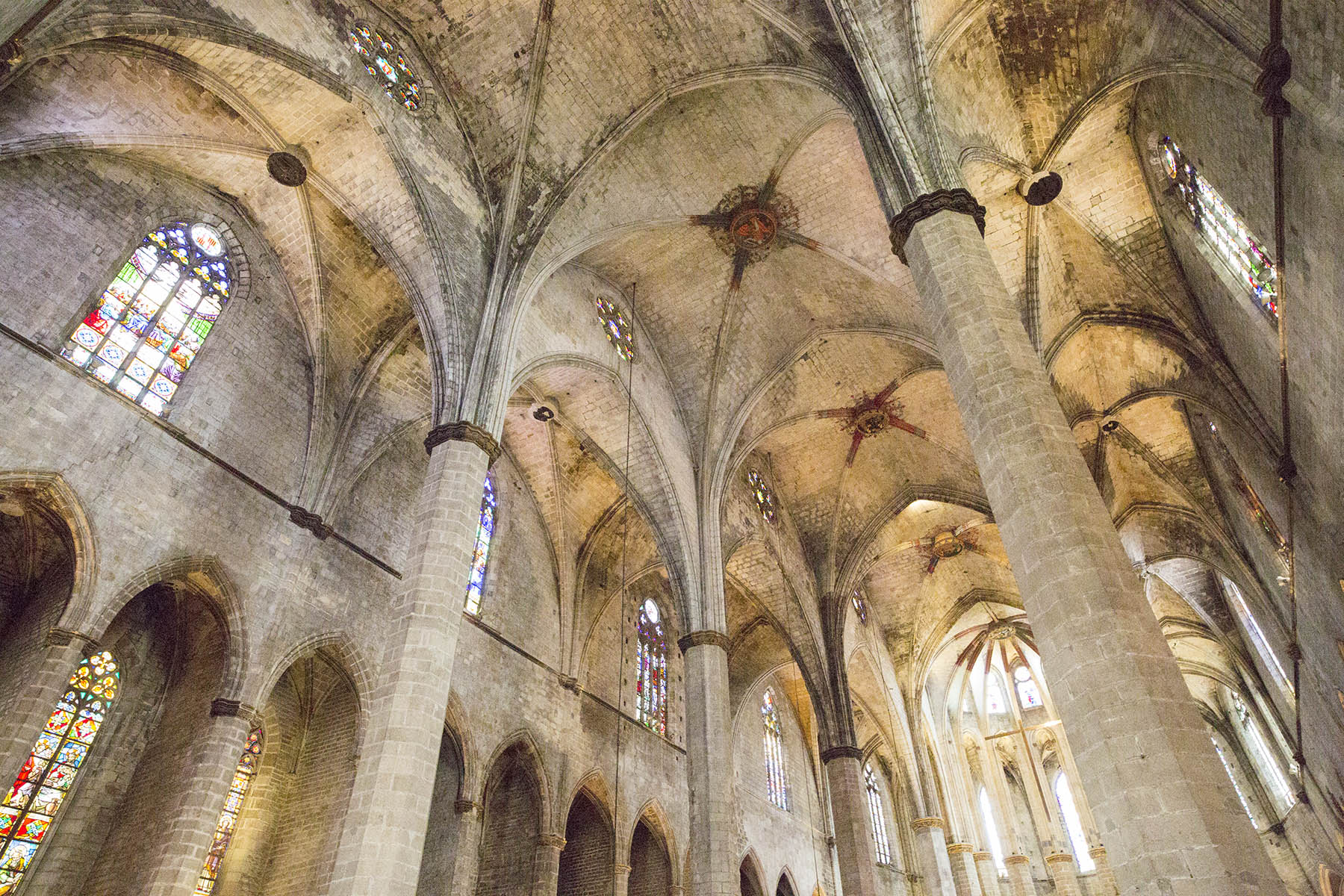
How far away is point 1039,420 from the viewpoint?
705 centimetres

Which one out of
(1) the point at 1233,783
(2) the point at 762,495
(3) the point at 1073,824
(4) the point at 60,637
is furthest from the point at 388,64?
(3) the point at 1073,824

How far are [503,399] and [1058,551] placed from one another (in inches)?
300

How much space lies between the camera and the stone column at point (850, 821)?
17.2 metres

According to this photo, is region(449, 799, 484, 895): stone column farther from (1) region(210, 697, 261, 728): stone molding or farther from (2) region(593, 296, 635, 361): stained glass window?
(2) region(593, 296, 635, 361): stained glass window

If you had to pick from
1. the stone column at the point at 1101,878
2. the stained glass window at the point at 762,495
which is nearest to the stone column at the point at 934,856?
the stone column at the point at 1101,878

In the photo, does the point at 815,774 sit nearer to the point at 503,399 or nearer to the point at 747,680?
the point at 747,680

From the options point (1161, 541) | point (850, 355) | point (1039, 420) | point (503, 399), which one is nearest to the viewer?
point (1039, 420)

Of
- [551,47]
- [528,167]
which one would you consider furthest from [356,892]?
[551,47]

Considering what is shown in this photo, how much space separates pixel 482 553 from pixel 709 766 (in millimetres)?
6431

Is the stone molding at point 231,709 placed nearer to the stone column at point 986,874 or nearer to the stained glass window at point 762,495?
the stained glass window at point 762,495

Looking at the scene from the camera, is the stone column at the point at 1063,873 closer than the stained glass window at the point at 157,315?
No

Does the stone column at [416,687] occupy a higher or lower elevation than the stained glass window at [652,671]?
lower

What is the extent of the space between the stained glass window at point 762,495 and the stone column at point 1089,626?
449 inches

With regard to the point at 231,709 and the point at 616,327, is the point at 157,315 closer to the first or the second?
the point at 231,709
